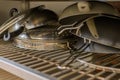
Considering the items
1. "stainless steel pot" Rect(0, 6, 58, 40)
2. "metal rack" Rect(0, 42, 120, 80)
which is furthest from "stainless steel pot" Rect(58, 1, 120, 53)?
"stainless steel pot" Rect(0, 6, 58, 40)

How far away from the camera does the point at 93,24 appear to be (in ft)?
2.13

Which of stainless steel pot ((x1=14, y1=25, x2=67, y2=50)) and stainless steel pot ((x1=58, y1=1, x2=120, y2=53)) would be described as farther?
stainless steel pot ((x1=14, y1=25, x2=67, y2=50))

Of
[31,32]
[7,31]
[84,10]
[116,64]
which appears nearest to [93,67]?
[116,64]

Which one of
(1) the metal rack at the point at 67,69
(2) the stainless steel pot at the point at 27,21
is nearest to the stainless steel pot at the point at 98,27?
(1) the metal rack at the point at 67,69

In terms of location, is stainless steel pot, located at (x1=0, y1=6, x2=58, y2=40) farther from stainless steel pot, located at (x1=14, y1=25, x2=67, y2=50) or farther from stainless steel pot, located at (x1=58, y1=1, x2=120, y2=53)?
stainless steel pot, located at (x1=58, y1=1, x2=120, y2=53)

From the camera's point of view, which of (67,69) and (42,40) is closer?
(67,69)

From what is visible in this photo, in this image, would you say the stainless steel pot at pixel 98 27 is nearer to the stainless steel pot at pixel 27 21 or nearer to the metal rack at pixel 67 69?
the metal rack at pixel 67 69

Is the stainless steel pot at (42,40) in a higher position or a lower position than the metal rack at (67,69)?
higher

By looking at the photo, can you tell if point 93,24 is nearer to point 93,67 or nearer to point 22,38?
point 93,67

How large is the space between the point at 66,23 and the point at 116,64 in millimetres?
239

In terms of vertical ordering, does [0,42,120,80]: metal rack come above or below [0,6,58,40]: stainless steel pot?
below

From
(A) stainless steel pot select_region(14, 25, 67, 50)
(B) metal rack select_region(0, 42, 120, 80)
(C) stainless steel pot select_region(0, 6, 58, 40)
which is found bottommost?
(B) metal rack select_region(0, 42, 120, 80)

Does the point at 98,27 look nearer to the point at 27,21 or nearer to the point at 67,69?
the point at 67,69

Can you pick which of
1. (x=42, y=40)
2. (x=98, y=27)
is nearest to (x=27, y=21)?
(x=42, y=40)
